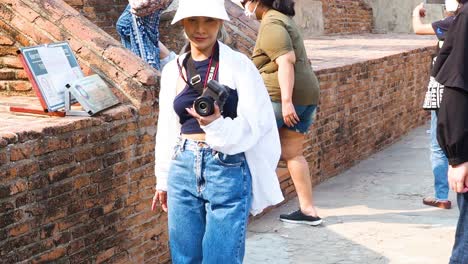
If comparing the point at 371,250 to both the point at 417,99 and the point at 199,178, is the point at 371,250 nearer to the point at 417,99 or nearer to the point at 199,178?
the point at 199,178

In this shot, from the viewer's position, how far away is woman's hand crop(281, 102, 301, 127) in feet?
17.6

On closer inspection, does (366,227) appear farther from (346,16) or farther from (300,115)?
(346,16)

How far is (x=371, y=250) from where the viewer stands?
17.2 ft

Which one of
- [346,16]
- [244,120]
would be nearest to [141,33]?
[244,120]

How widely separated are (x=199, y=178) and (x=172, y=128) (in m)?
0.28

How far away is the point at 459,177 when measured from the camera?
333 cm

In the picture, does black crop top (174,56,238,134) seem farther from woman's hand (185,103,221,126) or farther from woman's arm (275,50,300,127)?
woman's arm (275,50,300,127)

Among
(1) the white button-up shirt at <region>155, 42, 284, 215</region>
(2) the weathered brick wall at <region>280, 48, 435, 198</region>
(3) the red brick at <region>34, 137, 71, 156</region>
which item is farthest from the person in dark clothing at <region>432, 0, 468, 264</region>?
(2) the weathered brick wall at <region>280, 48, 435, 198</region>

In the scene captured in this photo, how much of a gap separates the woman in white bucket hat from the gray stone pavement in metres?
1.57

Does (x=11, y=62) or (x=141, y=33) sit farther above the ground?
(x=141, y=33)

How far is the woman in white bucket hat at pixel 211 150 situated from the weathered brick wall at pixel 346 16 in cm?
1166

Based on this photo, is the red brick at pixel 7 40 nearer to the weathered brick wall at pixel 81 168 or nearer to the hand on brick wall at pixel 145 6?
the weathered brick wall at pixel 81 168

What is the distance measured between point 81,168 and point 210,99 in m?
1.09

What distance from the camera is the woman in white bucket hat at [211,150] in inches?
133
